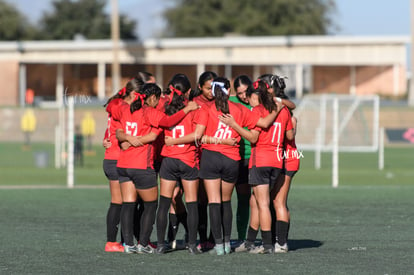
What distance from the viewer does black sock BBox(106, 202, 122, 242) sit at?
1065 cm

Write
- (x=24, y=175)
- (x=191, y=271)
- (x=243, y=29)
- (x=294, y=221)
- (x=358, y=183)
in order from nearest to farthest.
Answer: (x=191, y=271), (x=294, y=221), (x=358, y=183), (x=24, y=175), (x=243, y=29)

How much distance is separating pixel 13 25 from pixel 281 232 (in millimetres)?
80470

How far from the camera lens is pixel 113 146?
1074 centimetres

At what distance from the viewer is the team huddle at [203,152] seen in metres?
10.1

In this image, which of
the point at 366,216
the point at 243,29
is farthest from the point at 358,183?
the point at 243,29

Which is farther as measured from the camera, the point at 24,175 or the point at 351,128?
the point at 351,128

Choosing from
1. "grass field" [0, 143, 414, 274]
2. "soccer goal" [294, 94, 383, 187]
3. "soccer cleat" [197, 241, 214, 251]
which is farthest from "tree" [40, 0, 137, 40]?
"soccer cleat" [197, 241, 214, 251]

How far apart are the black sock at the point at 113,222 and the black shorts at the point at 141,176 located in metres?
0.60

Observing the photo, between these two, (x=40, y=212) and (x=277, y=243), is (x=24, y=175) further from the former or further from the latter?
(x=277, y=243)

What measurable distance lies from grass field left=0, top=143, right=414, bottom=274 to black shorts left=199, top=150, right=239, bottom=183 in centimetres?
88

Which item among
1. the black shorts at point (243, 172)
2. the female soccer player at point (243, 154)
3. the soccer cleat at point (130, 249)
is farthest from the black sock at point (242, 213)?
the soccer cleat at point (130, 249)

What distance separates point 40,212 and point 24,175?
11300 mm

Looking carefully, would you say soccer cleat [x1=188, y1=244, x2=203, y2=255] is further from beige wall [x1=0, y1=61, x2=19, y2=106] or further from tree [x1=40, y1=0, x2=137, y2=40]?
tree [x1=40, y1=0, x2=137, y2=40]

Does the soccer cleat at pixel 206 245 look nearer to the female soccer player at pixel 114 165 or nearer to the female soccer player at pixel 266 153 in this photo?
the female soccer player at pixel 266 153
